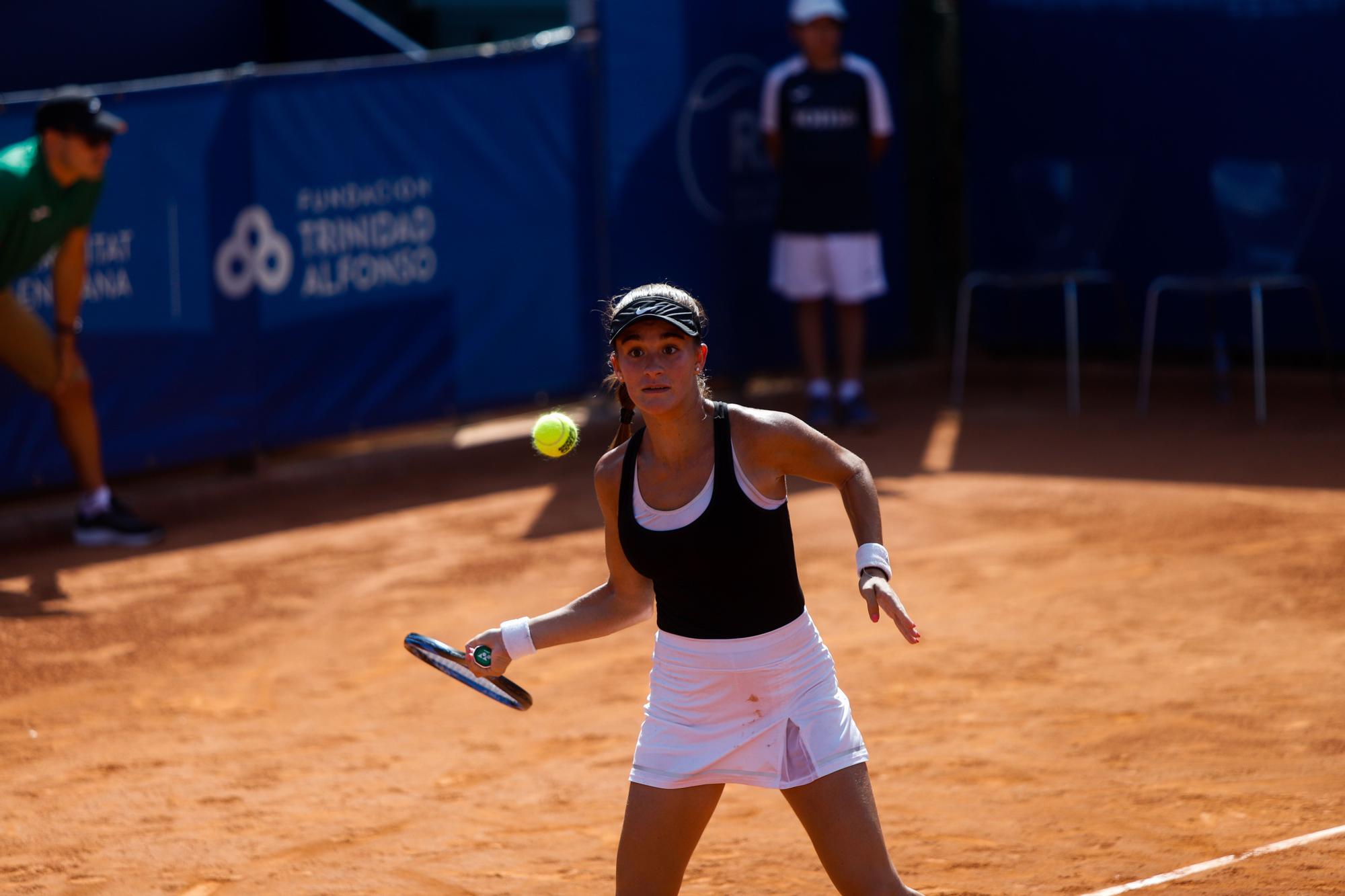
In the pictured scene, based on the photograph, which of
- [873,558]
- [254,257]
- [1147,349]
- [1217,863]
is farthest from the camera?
[1147,349]

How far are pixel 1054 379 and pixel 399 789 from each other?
822 centimetres

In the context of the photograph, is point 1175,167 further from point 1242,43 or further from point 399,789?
point 399,789

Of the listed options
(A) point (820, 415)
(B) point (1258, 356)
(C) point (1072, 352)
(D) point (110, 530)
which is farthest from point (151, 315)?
(B) point (1258, 356)

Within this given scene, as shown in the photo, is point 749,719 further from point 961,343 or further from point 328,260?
point 961,343

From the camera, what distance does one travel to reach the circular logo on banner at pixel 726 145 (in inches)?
452

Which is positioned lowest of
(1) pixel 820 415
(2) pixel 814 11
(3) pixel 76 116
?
(1) pixel 820 415

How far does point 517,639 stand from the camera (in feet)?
13.0

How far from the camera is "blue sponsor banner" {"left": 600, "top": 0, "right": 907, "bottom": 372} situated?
11109mm

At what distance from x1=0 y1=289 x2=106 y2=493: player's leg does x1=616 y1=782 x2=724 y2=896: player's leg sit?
18.8ft

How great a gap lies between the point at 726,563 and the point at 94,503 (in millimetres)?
5860

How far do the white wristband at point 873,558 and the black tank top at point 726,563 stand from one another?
0.16 meters

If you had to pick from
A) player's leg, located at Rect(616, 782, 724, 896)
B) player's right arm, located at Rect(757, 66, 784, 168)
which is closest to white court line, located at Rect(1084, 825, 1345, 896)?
player's leg, located at Rect(616, 782, 724, 896)

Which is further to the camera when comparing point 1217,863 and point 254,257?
point 254,257

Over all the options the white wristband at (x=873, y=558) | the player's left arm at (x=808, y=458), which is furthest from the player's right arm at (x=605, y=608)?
the white wristband at (x=873, y=558)
